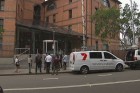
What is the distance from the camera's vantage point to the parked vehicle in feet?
97.3

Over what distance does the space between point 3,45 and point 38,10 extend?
2474 centimetres

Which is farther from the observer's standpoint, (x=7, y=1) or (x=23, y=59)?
(x=7, y=1)

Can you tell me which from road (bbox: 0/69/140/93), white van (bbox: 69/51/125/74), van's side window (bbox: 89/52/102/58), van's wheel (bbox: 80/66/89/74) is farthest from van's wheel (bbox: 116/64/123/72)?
road (bbox: 0/69/140/93)

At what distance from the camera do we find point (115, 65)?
90.3 ft

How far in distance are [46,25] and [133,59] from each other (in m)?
21.2

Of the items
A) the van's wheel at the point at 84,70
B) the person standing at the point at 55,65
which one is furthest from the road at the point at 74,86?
the person standing at the point at 55,65

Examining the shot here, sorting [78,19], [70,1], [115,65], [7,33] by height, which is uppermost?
[70,1]

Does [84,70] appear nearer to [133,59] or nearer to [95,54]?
[95,54]

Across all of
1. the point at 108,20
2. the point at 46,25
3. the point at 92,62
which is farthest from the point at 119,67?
the point at 46,25

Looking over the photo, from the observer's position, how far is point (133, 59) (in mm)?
30062

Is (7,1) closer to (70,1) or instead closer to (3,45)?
(3,45)

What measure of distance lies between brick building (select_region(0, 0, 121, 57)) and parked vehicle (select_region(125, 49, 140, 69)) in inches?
588

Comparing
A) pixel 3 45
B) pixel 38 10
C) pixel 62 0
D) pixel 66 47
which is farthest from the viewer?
pixel 38 10

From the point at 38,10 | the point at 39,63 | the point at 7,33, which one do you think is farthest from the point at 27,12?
the point at 39,63
